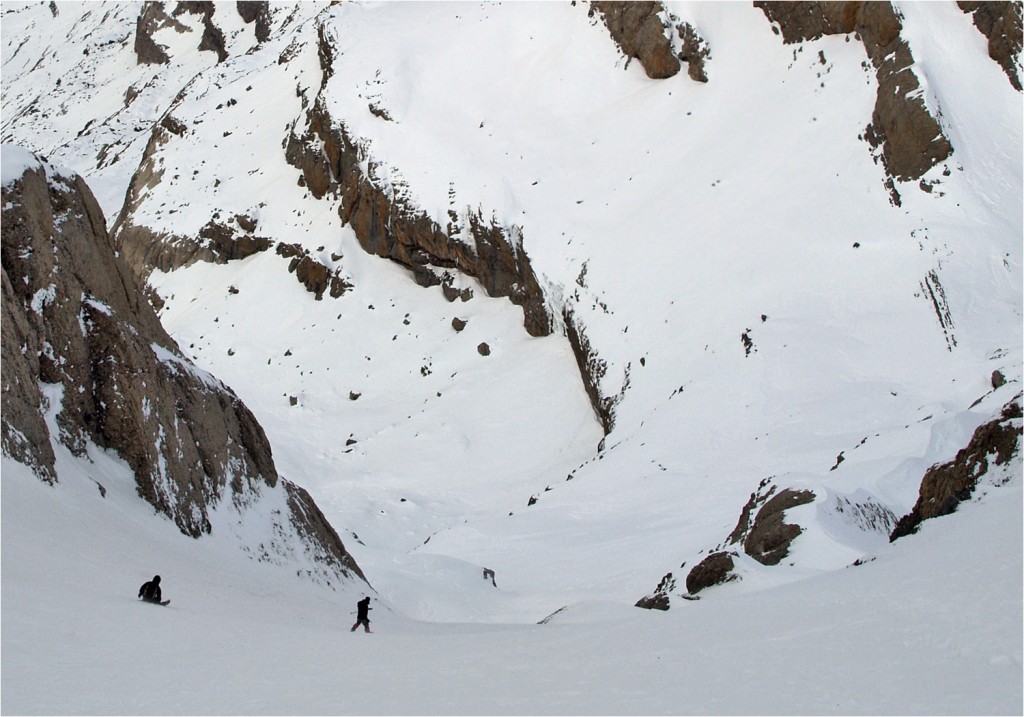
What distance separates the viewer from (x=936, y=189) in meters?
31.5

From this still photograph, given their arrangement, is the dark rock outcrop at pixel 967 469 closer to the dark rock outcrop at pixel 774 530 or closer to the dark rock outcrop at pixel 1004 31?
the dark rock outcrop at pixel 774 530

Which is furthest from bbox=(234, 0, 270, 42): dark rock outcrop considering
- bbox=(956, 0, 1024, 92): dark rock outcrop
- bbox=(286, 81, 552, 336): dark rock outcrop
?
bbox=(956, 0, 1024, 92): dark rock outcrop

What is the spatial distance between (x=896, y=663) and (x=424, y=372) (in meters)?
30.7

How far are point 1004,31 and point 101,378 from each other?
3076 cm

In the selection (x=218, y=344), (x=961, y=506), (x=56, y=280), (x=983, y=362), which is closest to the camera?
(x=961, y=506)

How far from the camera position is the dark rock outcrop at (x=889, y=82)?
31984 millimetres

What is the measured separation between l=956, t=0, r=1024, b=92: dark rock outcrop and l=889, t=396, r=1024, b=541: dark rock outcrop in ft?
77.4

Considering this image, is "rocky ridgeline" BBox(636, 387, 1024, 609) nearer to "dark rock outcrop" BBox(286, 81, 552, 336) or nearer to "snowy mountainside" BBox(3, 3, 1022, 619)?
"snowy mountainside" BBox(3, 3, 1022, 619)

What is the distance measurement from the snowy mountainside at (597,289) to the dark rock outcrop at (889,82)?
0.53 m

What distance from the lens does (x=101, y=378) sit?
55.5 feet

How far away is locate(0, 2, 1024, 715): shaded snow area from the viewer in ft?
30.4

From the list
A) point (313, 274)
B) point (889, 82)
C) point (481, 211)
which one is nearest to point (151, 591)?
point (481, 211)

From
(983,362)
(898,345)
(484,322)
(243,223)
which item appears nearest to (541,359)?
(484,322)

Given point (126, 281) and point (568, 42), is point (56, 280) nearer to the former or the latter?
point (126, 281)
